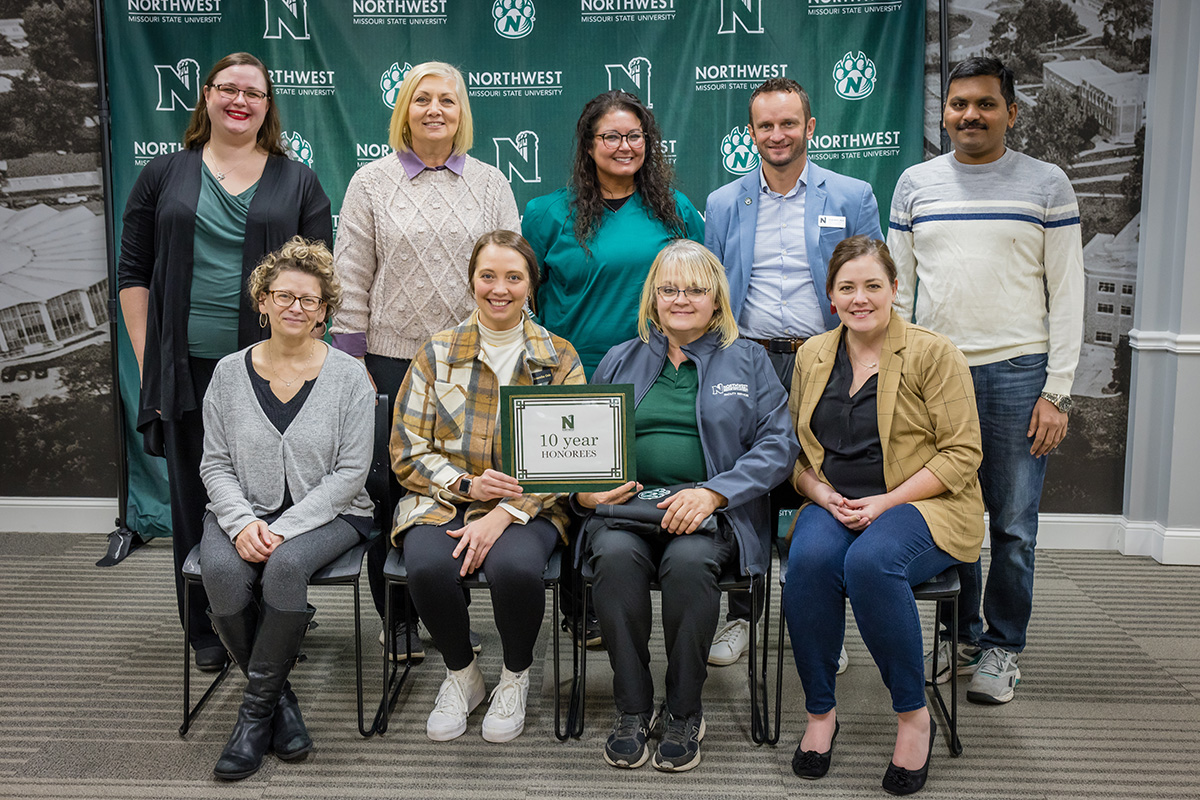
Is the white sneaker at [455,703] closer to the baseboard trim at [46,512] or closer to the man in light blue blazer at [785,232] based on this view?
the man in light blue blazer at [785,232]

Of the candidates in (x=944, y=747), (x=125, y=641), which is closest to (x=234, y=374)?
(x=125, y=641)

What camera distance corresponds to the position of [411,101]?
277 cm

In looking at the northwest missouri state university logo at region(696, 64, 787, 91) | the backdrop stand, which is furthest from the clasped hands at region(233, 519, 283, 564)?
the northwest missouri state university logo at region(696, 64, 787, 91)

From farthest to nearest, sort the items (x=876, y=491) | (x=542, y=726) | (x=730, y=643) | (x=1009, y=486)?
(x=730, y=643) < (x=1009, y=486) < (x=542, y=726) < (x=876, y=491)

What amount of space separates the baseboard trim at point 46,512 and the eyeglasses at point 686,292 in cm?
327

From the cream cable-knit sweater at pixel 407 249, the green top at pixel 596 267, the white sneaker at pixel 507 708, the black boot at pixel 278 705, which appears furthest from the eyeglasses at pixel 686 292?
the black boot at pixel 278 705

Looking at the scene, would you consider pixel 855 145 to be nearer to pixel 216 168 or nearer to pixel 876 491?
pixel 876 491

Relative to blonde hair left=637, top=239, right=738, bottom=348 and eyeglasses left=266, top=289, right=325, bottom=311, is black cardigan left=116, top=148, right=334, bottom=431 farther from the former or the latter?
blonde hair left=637, top=239, right=738, bottom=348

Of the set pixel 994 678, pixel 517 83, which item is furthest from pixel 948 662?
pixel 517 83

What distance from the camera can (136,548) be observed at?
4.26 meters

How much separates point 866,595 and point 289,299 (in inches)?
67.0

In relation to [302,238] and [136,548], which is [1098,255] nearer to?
[302,238]

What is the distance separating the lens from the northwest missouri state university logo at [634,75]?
4.11 m

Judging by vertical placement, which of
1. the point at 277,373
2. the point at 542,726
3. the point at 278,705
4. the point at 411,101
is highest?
the point at 411,101
